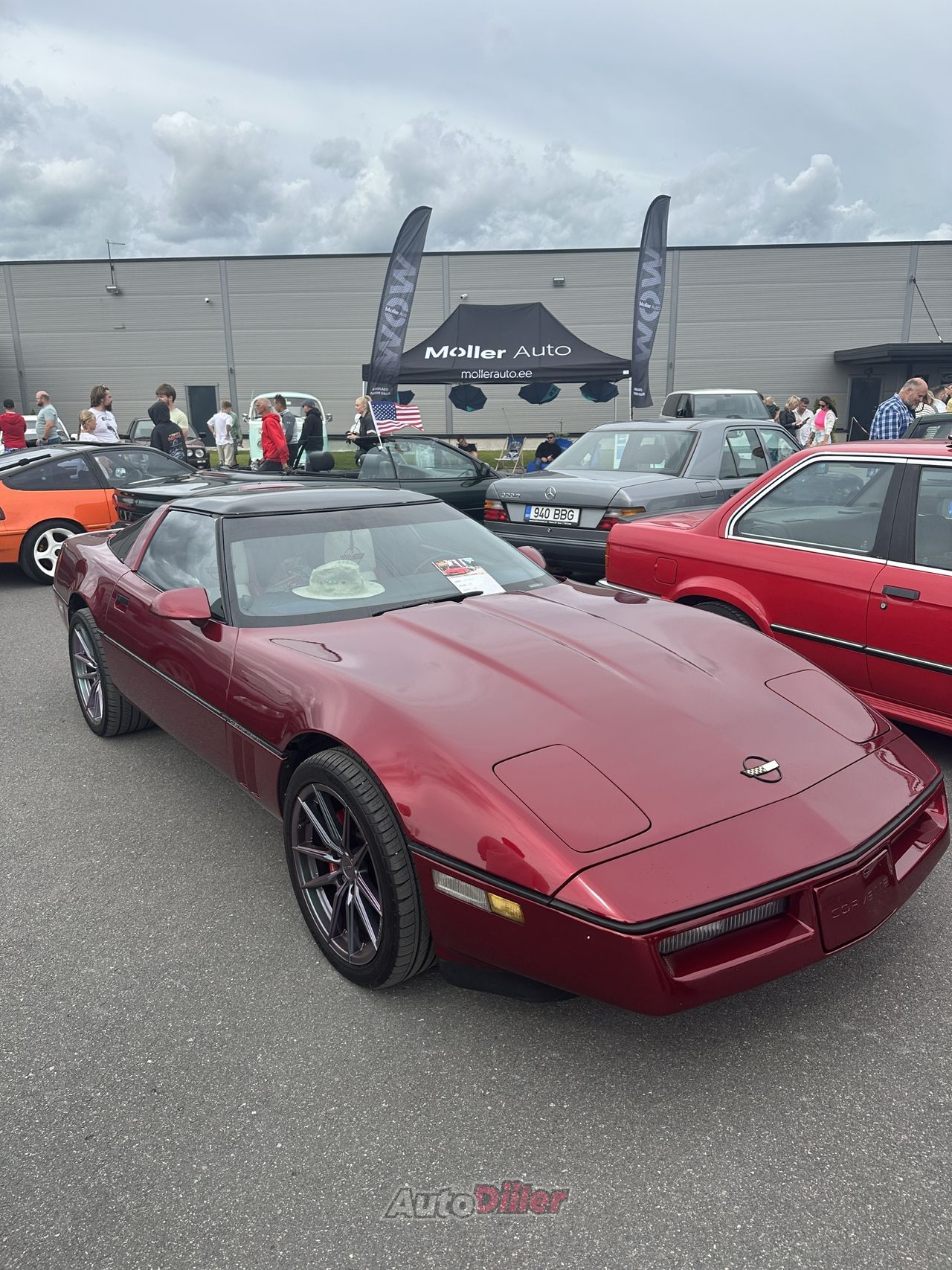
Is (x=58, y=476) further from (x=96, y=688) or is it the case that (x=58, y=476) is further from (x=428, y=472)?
(x=96, y=688)

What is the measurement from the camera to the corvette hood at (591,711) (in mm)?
2090

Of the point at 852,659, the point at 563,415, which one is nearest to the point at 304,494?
the point at 852,659

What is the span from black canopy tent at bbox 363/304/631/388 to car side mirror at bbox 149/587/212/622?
400 inches

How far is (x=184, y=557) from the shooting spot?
143 inches

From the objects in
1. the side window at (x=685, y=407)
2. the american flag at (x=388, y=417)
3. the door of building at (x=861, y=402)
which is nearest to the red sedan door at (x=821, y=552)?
the american flag at (x=388, y=417)

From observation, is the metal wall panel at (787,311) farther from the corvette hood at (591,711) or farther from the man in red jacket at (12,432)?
the corvette hood at (591,711)

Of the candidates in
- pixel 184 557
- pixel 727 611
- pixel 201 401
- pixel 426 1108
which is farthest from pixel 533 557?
pixel 201 401

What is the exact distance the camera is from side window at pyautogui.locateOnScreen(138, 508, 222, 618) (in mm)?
3336

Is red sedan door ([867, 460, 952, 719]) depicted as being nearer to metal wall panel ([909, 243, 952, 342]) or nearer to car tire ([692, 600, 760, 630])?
car tire ([692, 600, 760, 630])

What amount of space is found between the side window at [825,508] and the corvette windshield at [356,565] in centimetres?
145

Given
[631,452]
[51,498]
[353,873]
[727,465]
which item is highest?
[631,452]

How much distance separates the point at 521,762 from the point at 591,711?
1.13ft

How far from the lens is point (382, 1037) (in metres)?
2.25

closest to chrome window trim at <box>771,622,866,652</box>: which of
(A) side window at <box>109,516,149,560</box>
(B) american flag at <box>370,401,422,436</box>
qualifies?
(A) side window at <box>109,516,149,560</box>
